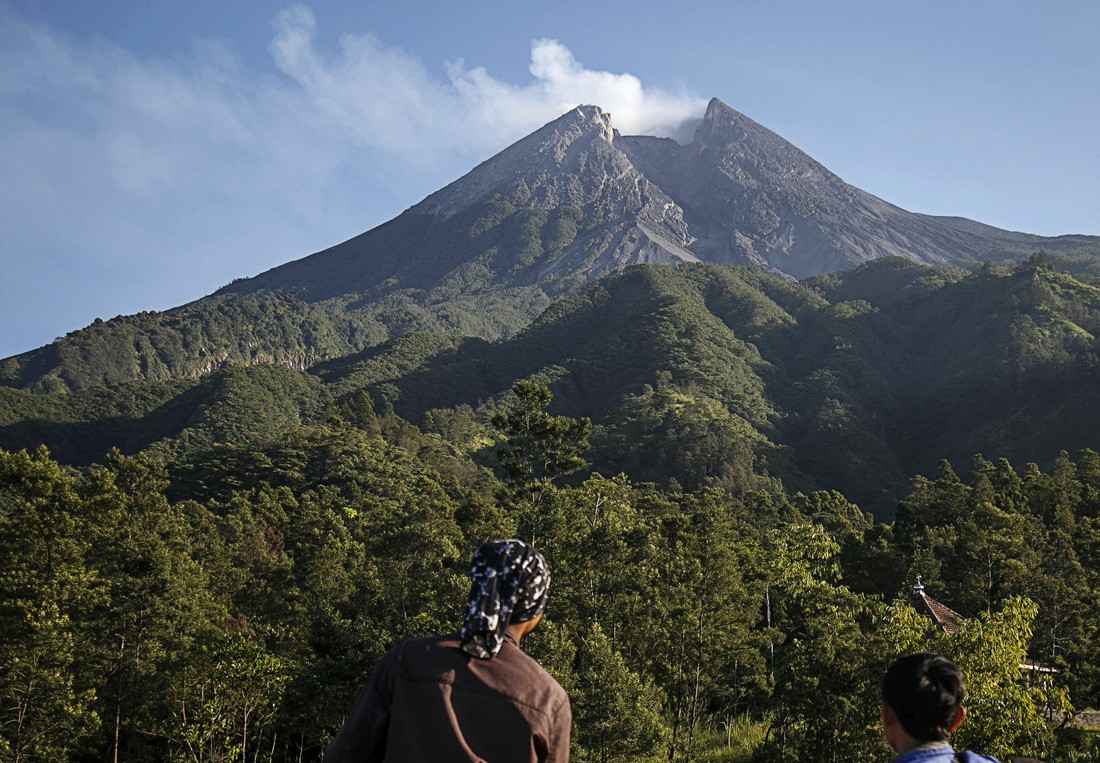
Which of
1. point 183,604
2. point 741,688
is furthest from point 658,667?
point 183,604

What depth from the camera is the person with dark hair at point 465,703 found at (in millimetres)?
2240

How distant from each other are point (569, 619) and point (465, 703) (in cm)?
1758

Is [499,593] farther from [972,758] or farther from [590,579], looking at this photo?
[590,579]

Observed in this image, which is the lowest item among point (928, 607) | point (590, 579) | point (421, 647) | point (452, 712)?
point (928, 607)

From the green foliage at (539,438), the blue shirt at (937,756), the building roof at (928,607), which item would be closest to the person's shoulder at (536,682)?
the blue shirt at (937,756)

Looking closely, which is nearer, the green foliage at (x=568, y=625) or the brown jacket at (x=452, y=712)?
the brown jacket at (x=452, y=712)

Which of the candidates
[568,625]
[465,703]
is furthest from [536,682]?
[568,625]

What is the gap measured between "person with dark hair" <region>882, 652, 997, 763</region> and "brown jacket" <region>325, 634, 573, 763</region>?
0.95 m

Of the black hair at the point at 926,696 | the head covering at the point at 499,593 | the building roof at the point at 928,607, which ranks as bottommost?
the building roof at the point at 928,607

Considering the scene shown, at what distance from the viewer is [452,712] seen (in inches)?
88.0

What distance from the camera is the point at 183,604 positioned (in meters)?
20.3

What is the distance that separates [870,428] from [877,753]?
7740 cm

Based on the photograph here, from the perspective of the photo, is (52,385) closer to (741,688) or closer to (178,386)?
(178,386)

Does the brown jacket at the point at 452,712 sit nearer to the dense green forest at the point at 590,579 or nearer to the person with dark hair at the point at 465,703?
the person with dark hair at the point at 465,703
